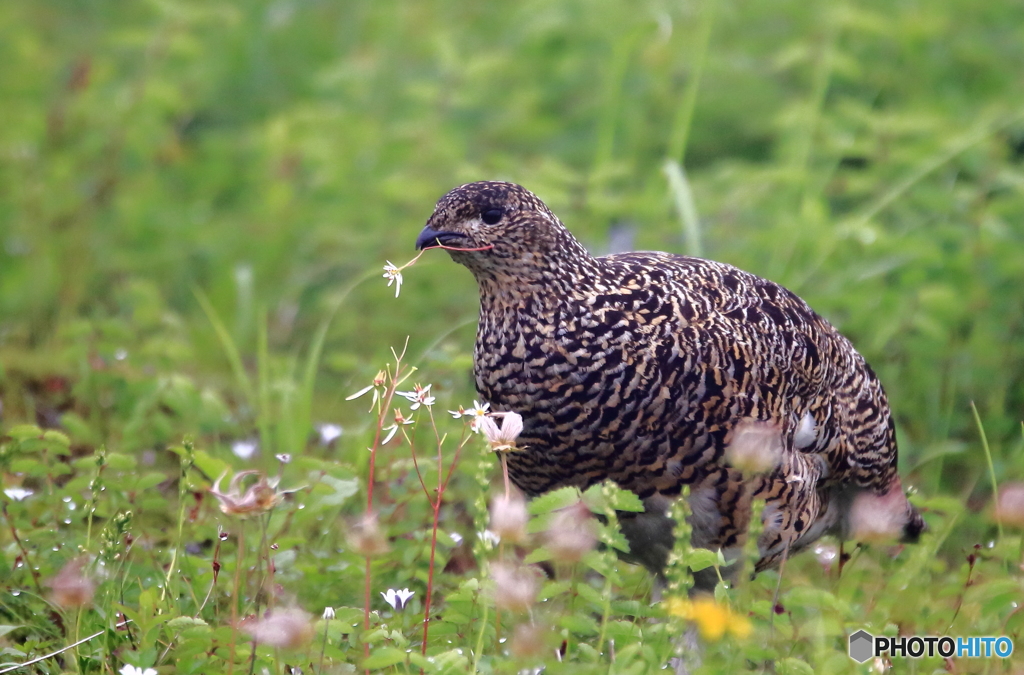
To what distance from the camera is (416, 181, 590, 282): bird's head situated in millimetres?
3234

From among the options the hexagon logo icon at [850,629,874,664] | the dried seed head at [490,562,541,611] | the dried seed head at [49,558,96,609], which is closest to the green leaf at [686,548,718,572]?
the dried seed head at [490,562,541,611]

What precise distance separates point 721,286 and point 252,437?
2041 mm

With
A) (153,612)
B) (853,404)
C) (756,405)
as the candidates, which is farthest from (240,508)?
(853,404)

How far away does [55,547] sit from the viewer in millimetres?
3270

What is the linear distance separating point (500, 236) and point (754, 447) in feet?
3.43

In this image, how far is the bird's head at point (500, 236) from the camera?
323 centimetres

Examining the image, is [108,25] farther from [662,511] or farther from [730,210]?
[662,511]

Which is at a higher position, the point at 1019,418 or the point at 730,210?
the point at 730,210

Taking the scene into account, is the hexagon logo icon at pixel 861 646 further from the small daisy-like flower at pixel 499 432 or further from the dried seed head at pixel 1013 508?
the small daisy-like flower at pixel 499 432

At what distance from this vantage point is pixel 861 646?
284 cm

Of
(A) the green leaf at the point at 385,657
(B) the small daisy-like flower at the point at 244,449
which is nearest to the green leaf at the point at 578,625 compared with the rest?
(A) the green leaf at the point at 385,657

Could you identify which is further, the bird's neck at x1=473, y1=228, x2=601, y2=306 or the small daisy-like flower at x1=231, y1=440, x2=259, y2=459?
the small daisy-like flower at x1=231, y1=440, x2=259, y2=459

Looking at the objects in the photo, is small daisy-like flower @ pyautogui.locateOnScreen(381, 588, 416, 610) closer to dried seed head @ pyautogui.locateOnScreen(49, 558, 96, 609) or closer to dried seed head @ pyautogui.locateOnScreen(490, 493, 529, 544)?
dried seed head @ pyautogui.locateOnScreen(490, 493, 529, 544)

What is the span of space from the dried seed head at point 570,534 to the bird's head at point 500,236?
75 cm
